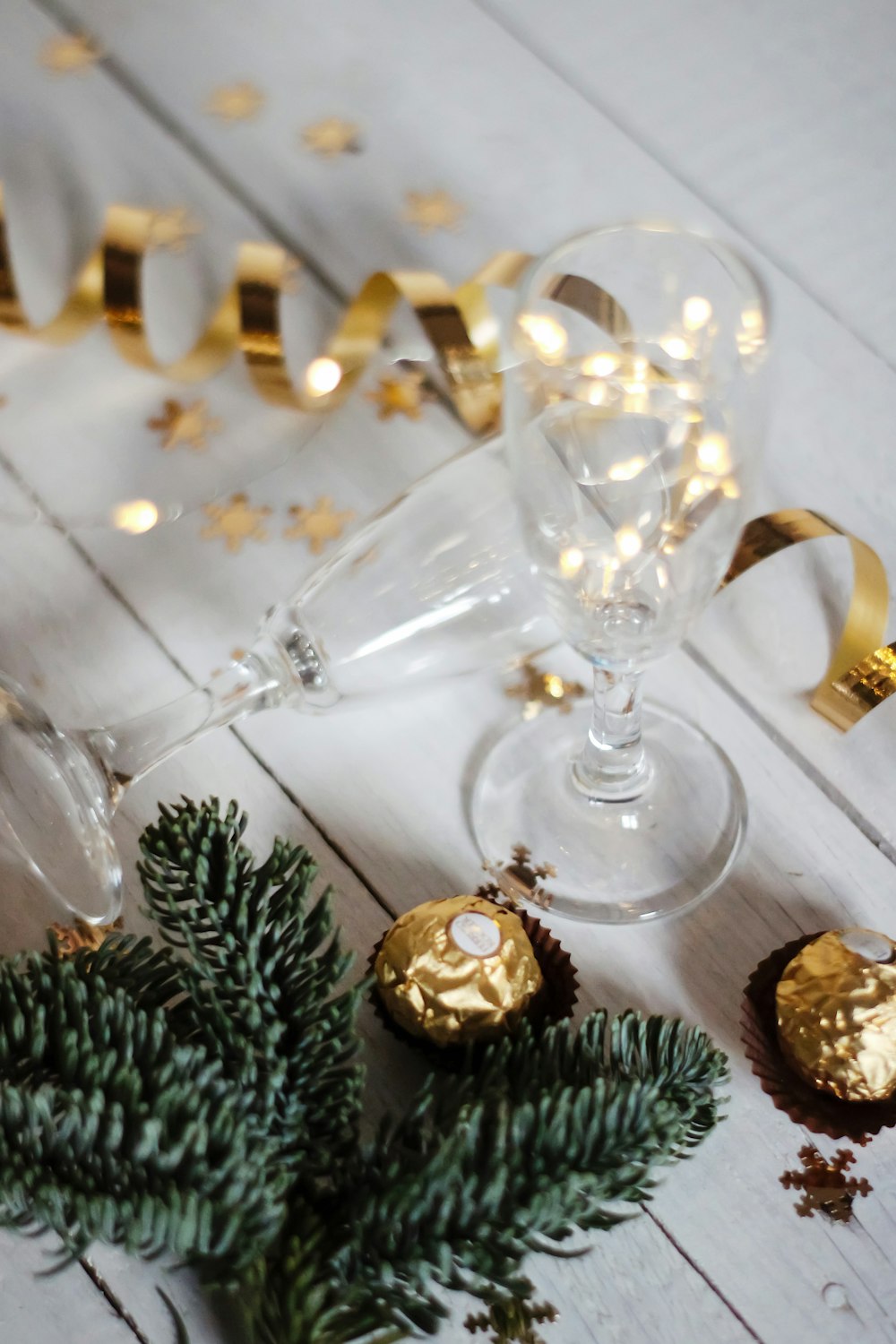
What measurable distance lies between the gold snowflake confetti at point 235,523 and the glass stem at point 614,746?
0.21 meters

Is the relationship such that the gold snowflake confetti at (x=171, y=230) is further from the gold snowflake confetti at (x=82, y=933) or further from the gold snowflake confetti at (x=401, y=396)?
the gold snowflake confetti at (x=82, y=933)

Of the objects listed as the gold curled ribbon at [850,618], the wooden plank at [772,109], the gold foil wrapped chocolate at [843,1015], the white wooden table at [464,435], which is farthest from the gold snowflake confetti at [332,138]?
the gold foil wrapped chocolate at [843,1015]

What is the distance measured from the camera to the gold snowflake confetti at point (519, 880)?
1.98ft

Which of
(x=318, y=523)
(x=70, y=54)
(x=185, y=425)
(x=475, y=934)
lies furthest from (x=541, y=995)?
(x=70, y=54)

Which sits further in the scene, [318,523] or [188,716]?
[318,523]

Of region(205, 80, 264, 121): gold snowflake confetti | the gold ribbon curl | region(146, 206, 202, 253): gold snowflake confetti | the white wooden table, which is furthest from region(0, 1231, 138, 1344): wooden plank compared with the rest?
region(205, 80, 264, 121): gold snowflake confetti

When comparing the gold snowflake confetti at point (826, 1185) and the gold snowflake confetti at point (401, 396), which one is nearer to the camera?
the gold snowflake confetti at point (826, 1185)

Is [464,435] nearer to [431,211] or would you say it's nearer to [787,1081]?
[431,211]

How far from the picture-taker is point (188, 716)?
61 centimetres

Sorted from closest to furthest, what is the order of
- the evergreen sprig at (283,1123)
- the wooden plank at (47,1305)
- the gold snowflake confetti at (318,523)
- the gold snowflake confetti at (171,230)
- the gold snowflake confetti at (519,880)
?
the evergreen sprig at (283,1123) < the wooden plank at (47,1305) < the gold snowflake confetti at (519,880) < the gold snowflake confetti at (318,523) < the gold snowflake confetti at (171,230)

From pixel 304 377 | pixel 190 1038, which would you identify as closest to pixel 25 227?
pixel 304 377

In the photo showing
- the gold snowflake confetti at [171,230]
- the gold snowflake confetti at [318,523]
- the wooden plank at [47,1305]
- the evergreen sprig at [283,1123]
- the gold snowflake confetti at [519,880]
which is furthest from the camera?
the gold snowflake confetti at [171,230]

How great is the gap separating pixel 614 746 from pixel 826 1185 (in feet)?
0.69

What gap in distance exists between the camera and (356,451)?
2.41 ft
